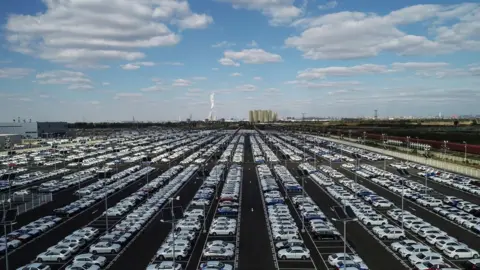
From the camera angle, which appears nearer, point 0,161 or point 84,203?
point 84,203

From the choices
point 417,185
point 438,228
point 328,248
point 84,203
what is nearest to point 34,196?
→ point 84,203

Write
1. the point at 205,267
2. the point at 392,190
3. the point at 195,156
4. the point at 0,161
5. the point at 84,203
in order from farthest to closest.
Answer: the point at 195,156, the point at 0,161, the point at 392,190, the point at 84,203, the point at 205,267

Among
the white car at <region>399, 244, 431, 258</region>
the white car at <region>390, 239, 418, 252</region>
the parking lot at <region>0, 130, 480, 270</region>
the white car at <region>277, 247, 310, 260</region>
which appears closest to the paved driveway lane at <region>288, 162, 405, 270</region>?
the parking lot at <region>0, 130, 480, 270</region>

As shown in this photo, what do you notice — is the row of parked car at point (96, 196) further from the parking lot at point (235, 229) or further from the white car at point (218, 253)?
the white car at point (218, 253)

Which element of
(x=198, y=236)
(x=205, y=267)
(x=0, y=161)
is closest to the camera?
(x=205, y=267)

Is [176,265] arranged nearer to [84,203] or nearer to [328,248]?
[328,248]

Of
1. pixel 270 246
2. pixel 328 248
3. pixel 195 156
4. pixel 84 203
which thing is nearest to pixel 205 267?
pixel 270 246

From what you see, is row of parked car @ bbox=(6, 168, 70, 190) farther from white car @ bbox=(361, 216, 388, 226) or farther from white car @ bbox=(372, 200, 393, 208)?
white car @ bbox=(372, 200, 393, 208)
